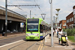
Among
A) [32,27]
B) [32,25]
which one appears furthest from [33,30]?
[32,25]

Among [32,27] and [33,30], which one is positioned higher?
[32,27]

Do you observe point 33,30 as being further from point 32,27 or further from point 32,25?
point 32,25

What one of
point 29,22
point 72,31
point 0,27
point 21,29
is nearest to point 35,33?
point 29,22

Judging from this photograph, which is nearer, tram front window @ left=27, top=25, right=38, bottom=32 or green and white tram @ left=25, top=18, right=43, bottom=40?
green and white tram @ left=25, top=18, right=43, bottom=40

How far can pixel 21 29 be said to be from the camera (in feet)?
224

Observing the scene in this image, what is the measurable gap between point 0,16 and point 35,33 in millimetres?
19571

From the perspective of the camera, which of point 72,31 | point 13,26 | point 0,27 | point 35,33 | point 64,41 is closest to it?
point 64,41

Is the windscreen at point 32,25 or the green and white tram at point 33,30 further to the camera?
the windscreen at point 32,25

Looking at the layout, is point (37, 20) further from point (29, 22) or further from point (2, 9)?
point (2, 9)

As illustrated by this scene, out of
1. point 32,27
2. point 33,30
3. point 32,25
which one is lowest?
point 33,30

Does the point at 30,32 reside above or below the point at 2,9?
below

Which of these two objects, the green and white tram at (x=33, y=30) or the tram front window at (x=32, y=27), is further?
the tram front window at (x=32, y=27)

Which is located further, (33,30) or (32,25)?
(32,25)

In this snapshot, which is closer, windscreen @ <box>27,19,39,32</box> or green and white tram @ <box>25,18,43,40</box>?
green and white tram @ <box>25,18,43,40</box>
